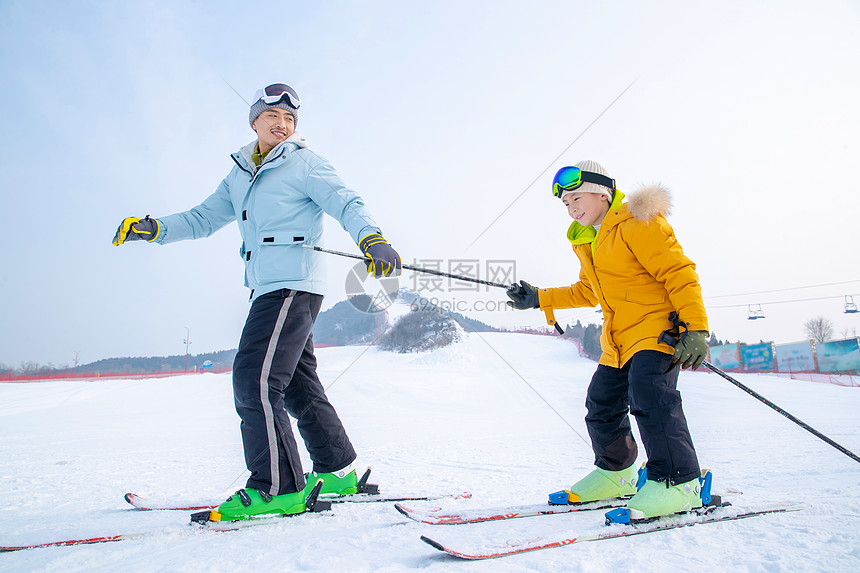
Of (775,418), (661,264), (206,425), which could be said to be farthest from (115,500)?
(775,418)

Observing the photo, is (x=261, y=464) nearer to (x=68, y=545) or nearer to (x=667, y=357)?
(x=68, y=545)

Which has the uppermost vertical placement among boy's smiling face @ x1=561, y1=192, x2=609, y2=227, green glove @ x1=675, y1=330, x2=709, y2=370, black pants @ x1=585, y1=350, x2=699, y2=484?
boy's smiling face @ x1=561, y1=192, x2=609, y2=227

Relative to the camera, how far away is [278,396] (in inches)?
85.4

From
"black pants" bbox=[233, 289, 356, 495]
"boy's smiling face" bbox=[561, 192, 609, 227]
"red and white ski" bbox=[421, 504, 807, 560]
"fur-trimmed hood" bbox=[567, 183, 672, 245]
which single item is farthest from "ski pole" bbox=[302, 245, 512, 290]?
"red and white ski" bbox=[421, 504, 807, 560]

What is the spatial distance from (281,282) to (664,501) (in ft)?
6.73

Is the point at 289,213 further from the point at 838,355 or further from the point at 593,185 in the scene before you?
the point at 838,355

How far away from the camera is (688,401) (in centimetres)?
1095

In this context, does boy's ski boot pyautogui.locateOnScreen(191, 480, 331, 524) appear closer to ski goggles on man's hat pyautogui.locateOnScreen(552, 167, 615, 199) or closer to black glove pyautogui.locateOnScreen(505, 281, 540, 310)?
black glove pyautogui.locateOnScreen(505, 281, 540, 310)

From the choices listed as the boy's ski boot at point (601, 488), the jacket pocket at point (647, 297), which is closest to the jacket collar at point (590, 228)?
the jacket pocket at point (647, 297)

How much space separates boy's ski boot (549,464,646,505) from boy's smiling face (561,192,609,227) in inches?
54.5

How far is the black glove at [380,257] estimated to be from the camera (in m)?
2.14

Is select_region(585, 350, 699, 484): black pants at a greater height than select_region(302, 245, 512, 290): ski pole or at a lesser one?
lesser

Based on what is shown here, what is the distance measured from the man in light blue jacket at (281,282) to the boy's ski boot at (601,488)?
1152 millimetres

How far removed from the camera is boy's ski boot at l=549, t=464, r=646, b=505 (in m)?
2.27
